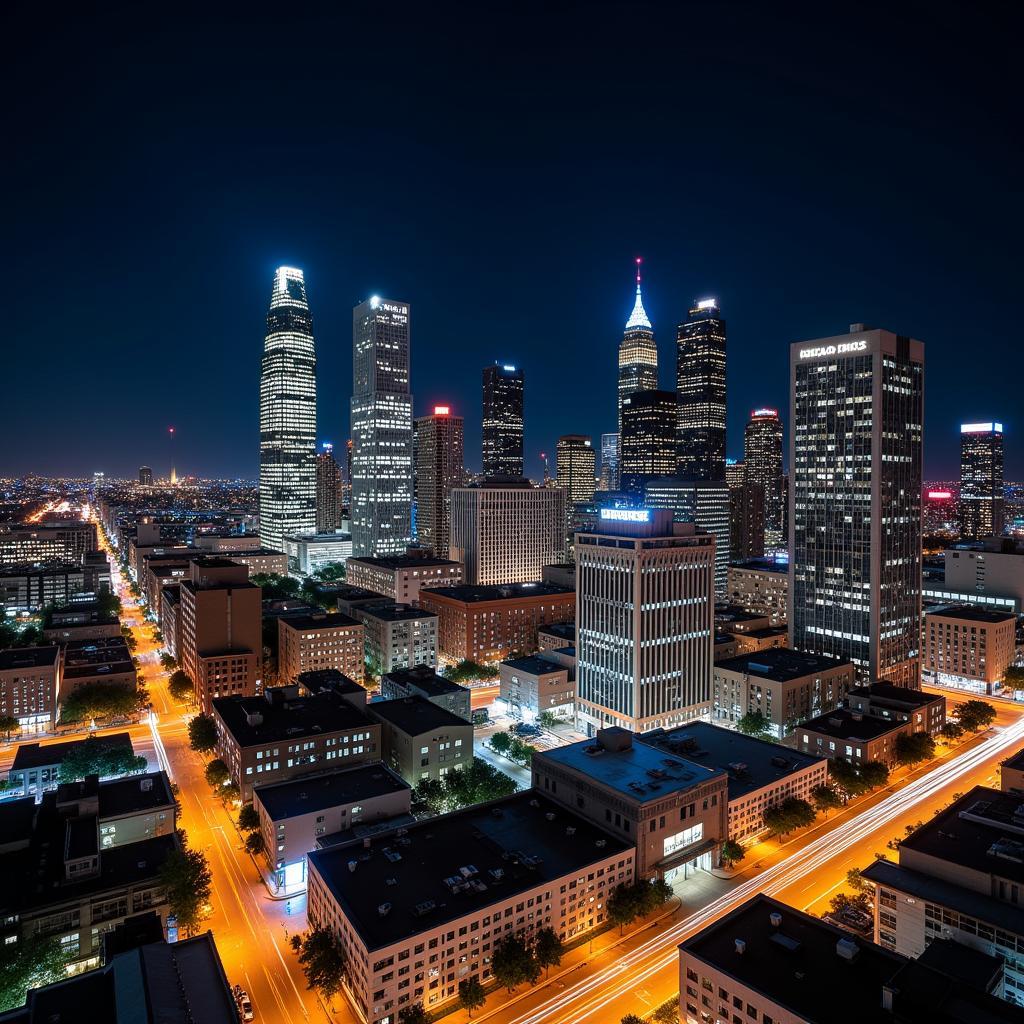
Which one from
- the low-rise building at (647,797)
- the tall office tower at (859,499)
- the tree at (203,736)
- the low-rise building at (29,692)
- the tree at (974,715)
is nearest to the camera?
the low-rise building at (647,797)

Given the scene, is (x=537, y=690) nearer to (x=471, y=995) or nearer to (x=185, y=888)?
(x=185, y=888)

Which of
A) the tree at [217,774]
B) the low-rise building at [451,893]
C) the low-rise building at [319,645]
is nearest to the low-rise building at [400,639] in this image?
the low-rise building at [319,645]

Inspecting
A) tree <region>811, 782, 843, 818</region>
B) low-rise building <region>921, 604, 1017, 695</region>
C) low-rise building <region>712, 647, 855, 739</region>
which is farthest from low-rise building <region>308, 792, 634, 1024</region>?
low-rise building <region>921, 604, 1017, 695</region>

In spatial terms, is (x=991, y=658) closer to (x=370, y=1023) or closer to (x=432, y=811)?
(x=432, y=811)

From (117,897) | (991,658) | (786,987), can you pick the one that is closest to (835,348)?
(991,658)

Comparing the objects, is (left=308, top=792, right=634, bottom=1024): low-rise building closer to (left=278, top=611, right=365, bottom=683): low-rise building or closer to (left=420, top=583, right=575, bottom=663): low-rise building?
(left=278, top=611, right=365, bottom=683): low-rise building

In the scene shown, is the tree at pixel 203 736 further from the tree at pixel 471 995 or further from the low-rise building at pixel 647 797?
the tree at pixel 471 995
